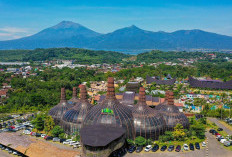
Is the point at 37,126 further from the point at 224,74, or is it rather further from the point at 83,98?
the point at 224,74

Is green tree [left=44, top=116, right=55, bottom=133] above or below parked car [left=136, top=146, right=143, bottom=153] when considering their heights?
above

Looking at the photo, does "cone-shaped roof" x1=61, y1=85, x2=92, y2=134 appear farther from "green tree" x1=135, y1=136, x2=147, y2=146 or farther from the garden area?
"green tree" x1=135, y1=136, x2=147, y2=146

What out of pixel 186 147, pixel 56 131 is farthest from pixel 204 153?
pixel 56 131

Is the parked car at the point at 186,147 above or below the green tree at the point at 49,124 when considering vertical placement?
below

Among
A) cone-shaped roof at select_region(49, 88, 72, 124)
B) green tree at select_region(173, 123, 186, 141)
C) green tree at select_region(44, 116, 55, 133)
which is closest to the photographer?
green tree at select_region(173, 123, 186, 141)

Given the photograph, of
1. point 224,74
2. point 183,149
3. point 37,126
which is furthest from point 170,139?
point 224,74

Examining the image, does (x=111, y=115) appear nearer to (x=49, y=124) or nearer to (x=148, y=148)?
(x=148, y=148)

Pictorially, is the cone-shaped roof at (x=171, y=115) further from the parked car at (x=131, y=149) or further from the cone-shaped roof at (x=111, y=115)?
the parked car at (x=131, y=149)

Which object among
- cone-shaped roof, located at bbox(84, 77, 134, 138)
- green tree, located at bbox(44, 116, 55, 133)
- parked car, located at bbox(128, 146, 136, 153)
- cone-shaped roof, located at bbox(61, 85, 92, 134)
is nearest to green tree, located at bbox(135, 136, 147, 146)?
parked car, located at bbox(128, 146, 136, 153)

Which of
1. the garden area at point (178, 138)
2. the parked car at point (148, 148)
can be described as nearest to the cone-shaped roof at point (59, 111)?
the garden area at point (178, 138)

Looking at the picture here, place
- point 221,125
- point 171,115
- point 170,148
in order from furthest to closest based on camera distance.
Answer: point 221,125 < point 171,115 < point 170,148

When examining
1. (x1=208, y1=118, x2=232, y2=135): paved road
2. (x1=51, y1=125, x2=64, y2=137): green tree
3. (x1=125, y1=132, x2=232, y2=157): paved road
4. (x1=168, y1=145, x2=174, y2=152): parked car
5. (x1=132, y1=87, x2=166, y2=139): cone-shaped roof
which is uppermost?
(x1=132, y1=87, x2=166, y2=139): cone-shaped roof
